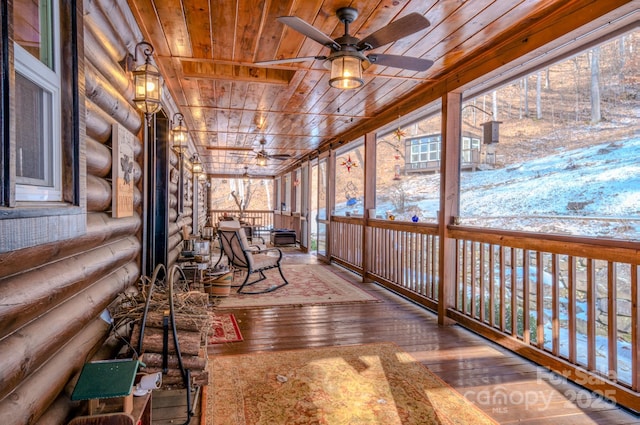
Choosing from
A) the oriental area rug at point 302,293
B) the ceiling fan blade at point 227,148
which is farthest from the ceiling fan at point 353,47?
the ceiling fan blade at point 227,148

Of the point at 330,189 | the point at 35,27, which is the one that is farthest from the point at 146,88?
the point at 330,189

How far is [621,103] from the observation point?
2678mm

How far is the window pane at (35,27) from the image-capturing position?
1364 mm

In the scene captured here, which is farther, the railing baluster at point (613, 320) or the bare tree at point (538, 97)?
the bare tree at point (538, 97)

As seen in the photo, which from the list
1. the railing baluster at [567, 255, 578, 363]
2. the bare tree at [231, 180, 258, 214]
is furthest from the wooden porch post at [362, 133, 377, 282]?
the bare tree at [231, 180, 258, 214]

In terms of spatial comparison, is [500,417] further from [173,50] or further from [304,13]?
[173,50]

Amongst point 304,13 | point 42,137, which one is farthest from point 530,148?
point 42,137

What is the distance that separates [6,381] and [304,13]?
2.64 metres

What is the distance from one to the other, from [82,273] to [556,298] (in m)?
3.16

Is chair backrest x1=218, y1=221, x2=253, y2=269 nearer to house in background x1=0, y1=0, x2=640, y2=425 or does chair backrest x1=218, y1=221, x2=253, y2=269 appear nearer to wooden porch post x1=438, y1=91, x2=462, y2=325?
house in background x1=0, y1=0, x2=640, y2=425

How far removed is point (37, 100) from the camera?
1.46 metres

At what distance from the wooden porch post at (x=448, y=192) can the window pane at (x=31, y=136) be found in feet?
11.6

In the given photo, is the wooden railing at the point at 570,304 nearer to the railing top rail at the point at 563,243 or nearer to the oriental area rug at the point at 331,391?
the railing top rail at the point at 563,243

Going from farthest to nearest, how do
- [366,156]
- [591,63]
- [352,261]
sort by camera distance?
[352,261] < [366,156] < [591,63]
